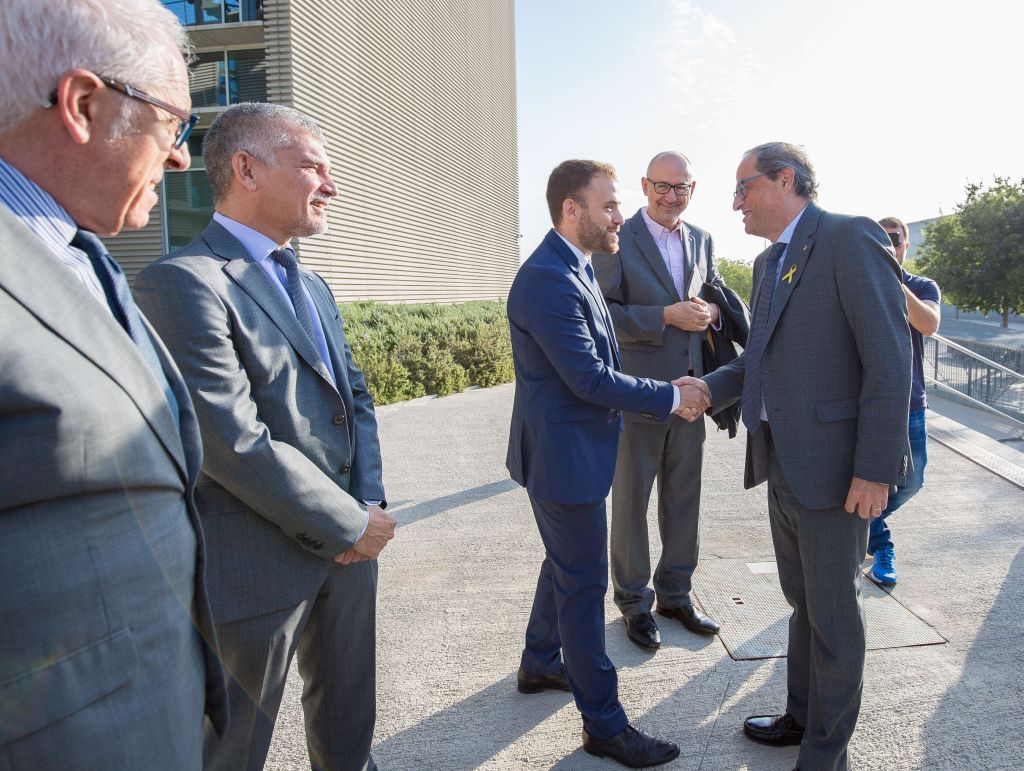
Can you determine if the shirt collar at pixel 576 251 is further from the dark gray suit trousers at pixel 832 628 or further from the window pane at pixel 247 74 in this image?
the window pane at pixel 247 74

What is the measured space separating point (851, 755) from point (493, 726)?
1.38 meters

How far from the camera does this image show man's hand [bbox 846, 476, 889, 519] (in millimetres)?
2447

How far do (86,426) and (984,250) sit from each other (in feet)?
117

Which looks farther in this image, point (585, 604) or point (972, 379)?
point (972, 379)

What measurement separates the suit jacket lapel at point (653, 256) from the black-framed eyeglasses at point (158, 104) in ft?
9.74

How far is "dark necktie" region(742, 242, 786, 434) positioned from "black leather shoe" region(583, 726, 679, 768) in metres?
1.25

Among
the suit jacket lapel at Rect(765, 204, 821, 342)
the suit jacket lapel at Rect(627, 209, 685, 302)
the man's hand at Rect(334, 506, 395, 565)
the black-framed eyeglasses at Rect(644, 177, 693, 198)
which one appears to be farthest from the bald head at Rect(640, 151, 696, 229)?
the man's hand at Rect(334, 506, 395, 565)

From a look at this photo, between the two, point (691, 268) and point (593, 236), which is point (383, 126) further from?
point (593, 236)

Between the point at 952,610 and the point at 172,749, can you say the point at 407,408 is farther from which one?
the point at 172,749

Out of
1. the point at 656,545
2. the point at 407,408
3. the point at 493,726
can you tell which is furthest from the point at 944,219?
the point at 493,726

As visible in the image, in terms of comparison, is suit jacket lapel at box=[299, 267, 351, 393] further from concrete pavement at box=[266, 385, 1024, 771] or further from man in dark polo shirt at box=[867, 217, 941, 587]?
man in dark polo shirt at box=[867, 217, 941, 587]

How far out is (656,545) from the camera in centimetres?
507

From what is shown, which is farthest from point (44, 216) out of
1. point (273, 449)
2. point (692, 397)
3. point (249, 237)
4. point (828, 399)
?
point (692, 397)

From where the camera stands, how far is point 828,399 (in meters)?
2.55
